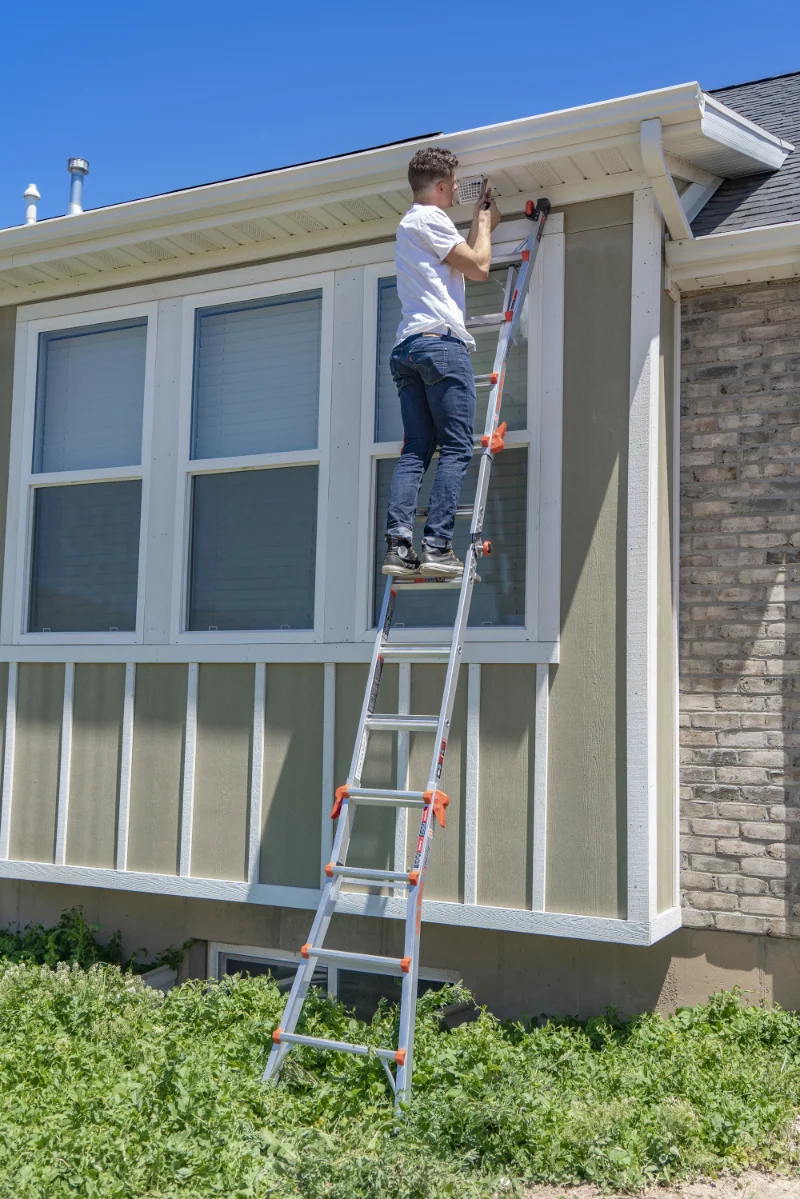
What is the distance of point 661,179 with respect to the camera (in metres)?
4.86

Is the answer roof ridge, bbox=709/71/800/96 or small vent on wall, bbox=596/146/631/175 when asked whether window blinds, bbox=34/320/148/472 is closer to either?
small vent on wall, bbox=596/146/631/175

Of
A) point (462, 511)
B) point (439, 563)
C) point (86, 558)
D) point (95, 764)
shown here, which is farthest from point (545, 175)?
point (95, 764)

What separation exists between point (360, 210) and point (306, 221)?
0.30 meters

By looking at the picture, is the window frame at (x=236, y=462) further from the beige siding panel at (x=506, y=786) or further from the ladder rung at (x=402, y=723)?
the beige siding panel at (x=506, y=786)

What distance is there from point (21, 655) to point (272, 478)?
5.64 feet

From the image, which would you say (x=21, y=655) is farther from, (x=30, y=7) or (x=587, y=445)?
(x=30, y=7)

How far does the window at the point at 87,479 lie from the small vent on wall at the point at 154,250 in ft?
1.12

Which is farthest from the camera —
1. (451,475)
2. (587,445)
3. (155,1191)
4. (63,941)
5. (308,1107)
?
(63,941)

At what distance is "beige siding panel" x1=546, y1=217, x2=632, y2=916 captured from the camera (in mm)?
4777

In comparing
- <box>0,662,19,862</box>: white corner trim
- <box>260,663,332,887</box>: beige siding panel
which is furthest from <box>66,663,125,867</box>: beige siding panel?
<box>260,663,332,887</box>: beige siding panel

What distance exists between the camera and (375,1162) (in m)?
3.39

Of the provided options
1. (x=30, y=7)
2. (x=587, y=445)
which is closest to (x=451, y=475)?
(x=587, y=445)

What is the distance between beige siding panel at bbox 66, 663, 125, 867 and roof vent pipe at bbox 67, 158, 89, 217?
15.8 feet

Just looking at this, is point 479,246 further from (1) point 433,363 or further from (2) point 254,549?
(2) point 254,549
